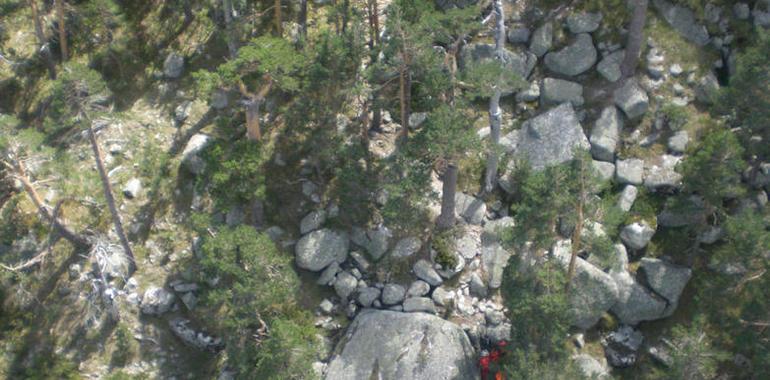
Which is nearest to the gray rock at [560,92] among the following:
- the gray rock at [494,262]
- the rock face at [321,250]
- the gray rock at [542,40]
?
the gray rock at [542,40]

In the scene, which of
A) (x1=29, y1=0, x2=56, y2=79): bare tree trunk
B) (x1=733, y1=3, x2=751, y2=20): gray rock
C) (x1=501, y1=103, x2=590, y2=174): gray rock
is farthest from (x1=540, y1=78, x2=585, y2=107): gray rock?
(x1=29, y1=0, x2=56, y2=79): bare tree trunk

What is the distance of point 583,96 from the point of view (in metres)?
29.5

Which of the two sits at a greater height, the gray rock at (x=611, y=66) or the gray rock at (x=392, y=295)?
the gray rock at (x=611, y=66)

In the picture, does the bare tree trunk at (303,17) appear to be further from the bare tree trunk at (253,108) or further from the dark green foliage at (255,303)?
the dark green foliage at (255,303)

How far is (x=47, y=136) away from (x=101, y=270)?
16.1ft

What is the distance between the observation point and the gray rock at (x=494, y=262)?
86.4 ft

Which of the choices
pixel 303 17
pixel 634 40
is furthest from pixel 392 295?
pixel 634 40

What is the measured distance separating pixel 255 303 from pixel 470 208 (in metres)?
9.59

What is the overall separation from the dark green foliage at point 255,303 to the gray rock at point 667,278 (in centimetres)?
1247

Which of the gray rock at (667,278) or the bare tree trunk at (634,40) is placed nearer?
the gray rock at (667,278)

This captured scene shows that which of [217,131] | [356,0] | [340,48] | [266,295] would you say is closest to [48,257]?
[217,131]

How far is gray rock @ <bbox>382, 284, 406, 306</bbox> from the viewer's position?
26022mm

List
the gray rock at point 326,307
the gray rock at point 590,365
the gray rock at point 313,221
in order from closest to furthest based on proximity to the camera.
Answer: the gray rock at point 590,365 → the gray rock at point 326,307 → the gray rock at point 313,221

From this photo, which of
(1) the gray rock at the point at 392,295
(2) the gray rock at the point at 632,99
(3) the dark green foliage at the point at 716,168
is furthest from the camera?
(2) the gray rock at the point at 632,99
